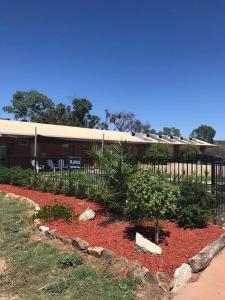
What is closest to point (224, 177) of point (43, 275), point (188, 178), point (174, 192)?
point (188, 178)

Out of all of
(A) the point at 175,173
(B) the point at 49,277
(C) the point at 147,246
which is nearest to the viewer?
(B) the point at 49,277

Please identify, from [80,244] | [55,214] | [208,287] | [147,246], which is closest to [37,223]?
[55,214]

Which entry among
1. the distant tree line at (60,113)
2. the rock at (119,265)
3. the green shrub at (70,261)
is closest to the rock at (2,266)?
the green shrub at (70,261)

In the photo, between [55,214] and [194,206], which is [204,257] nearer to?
[194,206]

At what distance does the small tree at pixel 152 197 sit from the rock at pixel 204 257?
88 centimetres

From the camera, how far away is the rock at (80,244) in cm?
616

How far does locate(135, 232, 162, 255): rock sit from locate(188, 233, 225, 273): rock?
0.61m

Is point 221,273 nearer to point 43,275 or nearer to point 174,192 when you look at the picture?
point 174,192

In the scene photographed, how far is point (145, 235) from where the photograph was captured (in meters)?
6.90

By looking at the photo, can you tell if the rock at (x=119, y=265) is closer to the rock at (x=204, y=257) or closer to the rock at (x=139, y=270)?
the rock at (x=139, y=270)

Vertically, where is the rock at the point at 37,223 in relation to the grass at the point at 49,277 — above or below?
above

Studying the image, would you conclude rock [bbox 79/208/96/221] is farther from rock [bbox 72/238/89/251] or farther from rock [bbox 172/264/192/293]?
rock [bbox 172/264/192/293]

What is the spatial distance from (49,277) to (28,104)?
6335cm

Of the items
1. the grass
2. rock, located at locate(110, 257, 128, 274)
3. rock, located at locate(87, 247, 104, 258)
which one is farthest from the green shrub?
rock, located at locate(110, 257, 128, 274)
